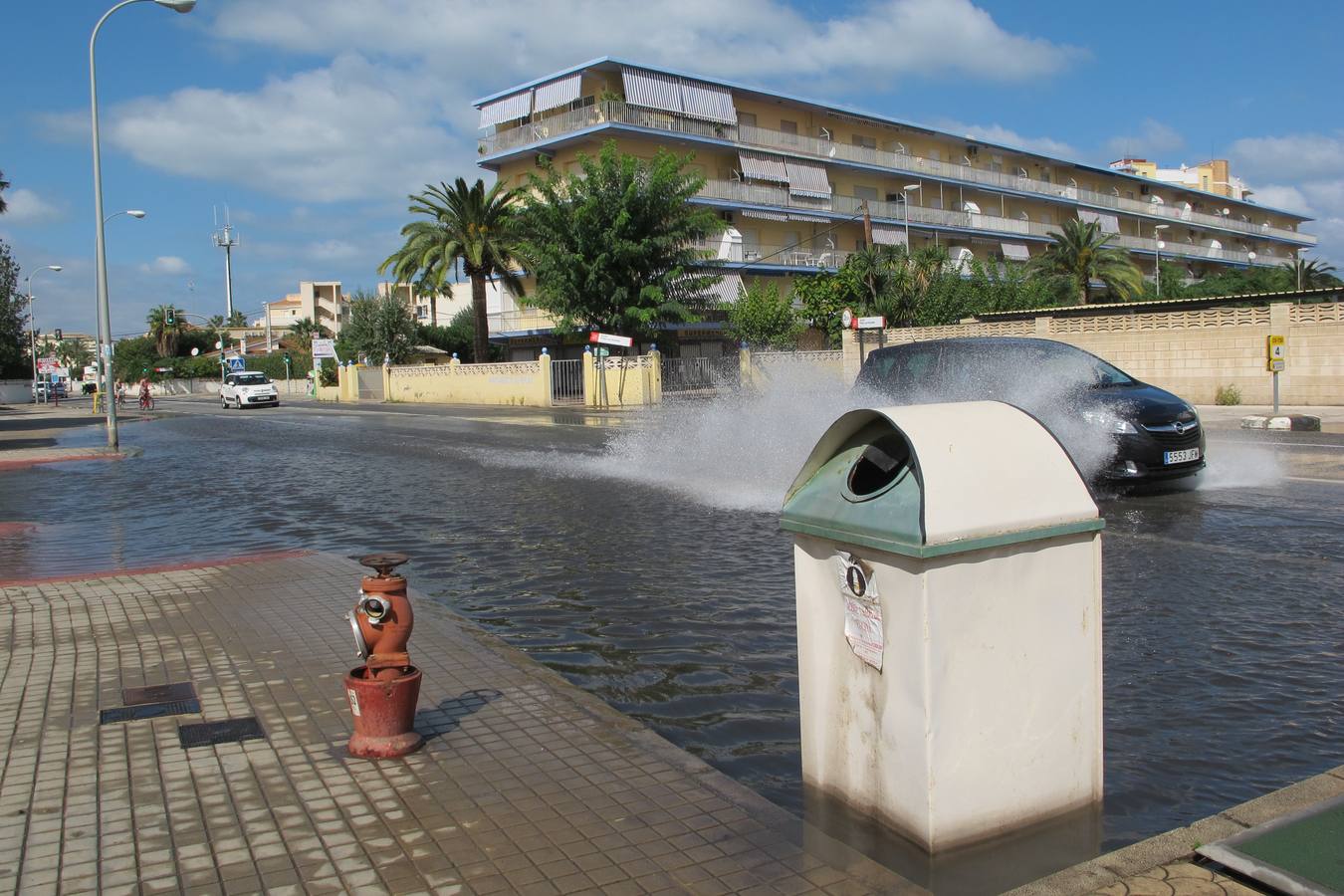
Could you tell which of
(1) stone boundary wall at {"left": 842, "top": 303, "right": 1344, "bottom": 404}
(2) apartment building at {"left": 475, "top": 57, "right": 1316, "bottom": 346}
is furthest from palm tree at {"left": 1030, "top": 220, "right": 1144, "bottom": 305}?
(1) stone boundary wall at {"left": 842, "top": 303, "right": 1344, "bottom": 404}

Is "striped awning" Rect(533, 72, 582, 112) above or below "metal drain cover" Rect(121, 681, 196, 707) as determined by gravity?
above

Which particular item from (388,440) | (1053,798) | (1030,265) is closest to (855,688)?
(1053,798)

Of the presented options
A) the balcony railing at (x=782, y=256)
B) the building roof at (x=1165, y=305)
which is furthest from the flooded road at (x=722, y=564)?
the balcony railing at (x=782, y=256)

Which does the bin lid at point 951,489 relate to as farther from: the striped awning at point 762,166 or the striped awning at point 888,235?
the striped awning at point 888,235

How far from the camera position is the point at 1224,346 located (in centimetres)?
2655

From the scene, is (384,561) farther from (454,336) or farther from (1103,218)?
(1103,218)

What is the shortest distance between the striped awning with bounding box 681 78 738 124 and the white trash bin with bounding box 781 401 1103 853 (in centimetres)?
→ 4986

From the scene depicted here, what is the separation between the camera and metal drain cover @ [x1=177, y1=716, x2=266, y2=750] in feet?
14.7

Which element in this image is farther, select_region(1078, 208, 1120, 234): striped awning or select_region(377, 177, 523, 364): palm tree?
select_region(1078, 208, 1120, 234): striped awning

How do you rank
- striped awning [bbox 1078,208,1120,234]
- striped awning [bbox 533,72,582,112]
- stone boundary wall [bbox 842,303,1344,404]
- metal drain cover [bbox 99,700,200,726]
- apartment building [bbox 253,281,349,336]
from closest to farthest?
metal drain cover [bbox 99,700,200,726] → stone boundary wall [bbox 842,303,1344,404] → striped awning [bbox 533,72,582,112] → striped awning [bbox 1078,208,1120,234] → apartment building [bbox 253,281,349,336]

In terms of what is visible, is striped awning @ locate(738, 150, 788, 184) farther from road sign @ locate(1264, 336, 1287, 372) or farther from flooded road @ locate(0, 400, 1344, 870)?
flooded road @ locate(0, 400, 1344, 870)

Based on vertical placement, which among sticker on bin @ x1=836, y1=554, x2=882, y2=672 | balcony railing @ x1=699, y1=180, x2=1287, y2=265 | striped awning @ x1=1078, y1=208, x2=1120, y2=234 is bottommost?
sticker on bin @ x1=836, y1=554, x2=882, y2=672

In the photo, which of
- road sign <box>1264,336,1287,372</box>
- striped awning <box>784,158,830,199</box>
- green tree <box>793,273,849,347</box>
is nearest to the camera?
road sign <box>1264,336,1287,372</box>

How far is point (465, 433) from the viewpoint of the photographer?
2612cm
